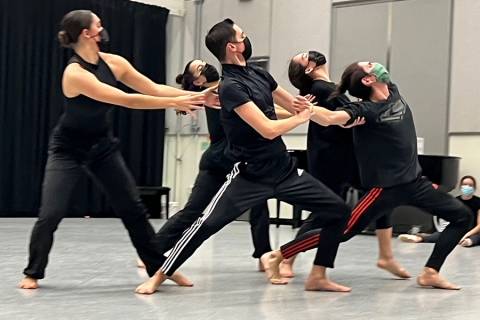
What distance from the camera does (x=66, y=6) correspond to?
10.1m

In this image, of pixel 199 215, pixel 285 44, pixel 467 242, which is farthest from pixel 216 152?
pixel 285 44

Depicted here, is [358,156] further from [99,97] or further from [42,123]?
[42,123]

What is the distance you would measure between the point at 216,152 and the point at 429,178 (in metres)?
4.04

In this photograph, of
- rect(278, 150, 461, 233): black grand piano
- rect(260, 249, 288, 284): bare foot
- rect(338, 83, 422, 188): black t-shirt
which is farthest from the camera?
rect(278, 150, 461, 233): black grand piano

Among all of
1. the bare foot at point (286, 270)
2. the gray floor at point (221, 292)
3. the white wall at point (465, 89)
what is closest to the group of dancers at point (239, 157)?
the gray floor at point (221, 292)

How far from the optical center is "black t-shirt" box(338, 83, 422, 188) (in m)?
3.77

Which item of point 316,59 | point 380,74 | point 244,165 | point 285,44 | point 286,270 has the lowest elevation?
point 286,270

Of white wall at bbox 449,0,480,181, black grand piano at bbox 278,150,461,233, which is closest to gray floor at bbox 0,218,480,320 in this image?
black grand piano at bbox 278,150,461,233

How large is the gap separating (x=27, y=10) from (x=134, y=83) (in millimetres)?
6600

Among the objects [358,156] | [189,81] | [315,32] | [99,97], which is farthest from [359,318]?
[315,32]

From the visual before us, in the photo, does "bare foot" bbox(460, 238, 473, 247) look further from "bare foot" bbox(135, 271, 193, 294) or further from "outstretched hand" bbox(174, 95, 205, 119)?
"outstretched hand" bbox(174, 95, 205, 119)

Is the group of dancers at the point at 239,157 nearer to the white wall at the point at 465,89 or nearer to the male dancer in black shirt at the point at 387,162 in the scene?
the male dancer in black shirt at the point at 387,162

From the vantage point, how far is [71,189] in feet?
12.0

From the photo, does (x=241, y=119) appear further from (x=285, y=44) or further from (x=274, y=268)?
(x=285, y=44)
